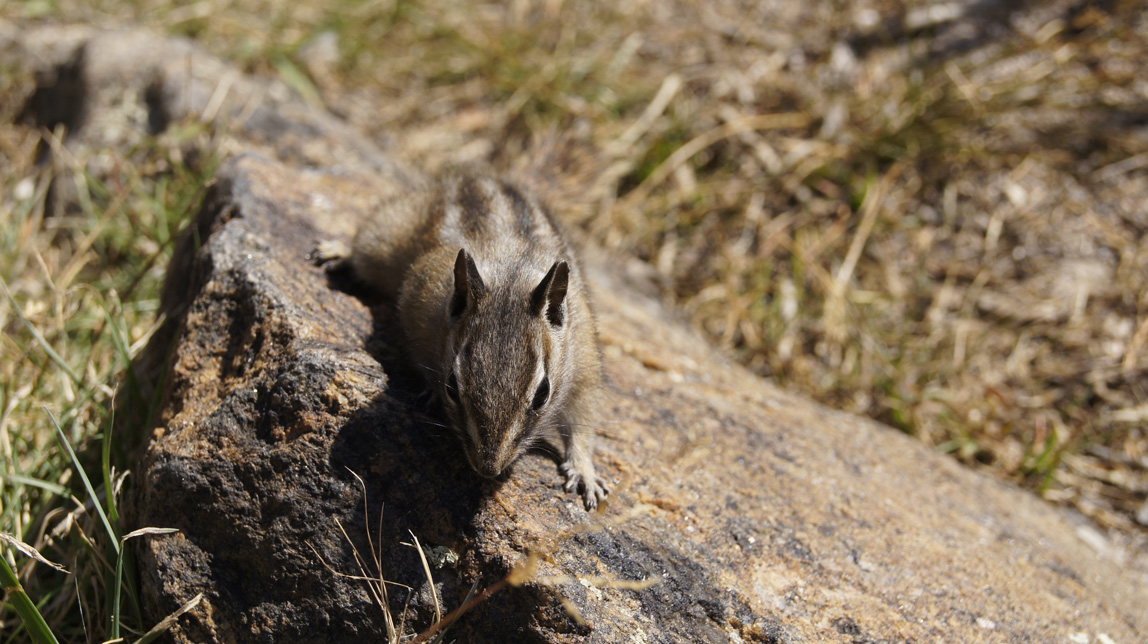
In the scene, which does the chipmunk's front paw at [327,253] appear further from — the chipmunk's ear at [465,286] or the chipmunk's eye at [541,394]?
the chipmunk's eye at [541,394]

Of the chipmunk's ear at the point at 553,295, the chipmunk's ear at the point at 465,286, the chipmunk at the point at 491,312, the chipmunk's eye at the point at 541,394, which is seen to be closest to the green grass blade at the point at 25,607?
the chipmunk at the point at 491,312

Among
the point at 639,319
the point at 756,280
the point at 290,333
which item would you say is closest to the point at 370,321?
the point at 290,333

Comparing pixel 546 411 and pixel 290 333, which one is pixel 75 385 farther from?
pixel 546 411

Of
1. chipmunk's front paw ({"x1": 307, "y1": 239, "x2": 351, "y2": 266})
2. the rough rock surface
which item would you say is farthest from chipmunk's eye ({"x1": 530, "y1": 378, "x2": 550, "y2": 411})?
chipmunk's front paw ({"x1": 307, "y1": 239, "x2": 351, "y2": 266})

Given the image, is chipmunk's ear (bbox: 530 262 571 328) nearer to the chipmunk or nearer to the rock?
the chipmunk

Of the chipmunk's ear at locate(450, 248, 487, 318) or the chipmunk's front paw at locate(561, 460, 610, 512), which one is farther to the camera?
the chipmunk's front paw at locate(561, 460, 610, 512)

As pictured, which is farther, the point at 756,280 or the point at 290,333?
the point at 756,280
